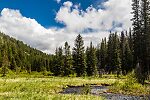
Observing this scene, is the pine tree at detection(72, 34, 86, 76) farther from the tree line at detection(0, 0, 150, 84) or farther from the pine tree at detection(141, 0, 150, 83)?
the pine tree at detection(141, 0, 150, 83)

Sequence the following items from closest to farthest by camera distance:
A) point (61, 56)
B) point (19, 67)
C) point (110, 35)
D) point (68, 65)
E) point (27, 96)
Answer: point (27, 96)
point (68, 65)
point (61, 56)
point (110, 35)
point (19, 67)

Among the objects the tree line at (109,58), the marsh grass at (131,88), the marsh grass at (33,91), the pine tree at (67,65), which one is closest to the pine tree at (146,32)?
the tree line at (109,58)

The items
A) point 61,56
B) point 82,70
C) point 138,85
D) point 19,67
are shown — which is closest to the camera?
point 138,85

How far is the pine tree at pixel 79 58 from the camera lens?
94938 millimetres

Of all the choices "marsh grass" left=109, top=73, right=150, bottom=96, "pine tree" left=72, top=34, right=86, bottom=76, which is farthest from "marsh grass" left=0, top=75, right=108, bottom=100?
"pine tree" left=72, top=34, right=86, bottom=76

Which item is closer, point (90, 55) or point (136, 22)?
point (136, 22)

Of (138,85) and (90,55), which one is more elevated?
(90,55)

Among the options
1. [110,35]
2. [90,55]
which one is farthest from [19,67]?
[90,55]

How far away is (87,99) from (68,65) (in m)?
78.8

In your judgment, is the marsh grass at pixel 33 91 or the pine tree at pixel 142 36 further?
the pine tree at pixel 142 36

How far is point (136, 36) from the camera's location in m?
68.5

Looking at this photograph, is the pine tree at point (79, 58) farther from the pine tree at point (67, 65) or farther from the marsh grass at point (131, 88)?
the marsh grass at point (131, 88)

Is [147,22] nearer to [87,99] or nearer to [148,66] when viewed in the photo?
[148,66]

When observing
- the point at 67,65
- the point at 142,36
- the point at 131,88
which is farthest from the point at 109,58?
the point at 131,88
